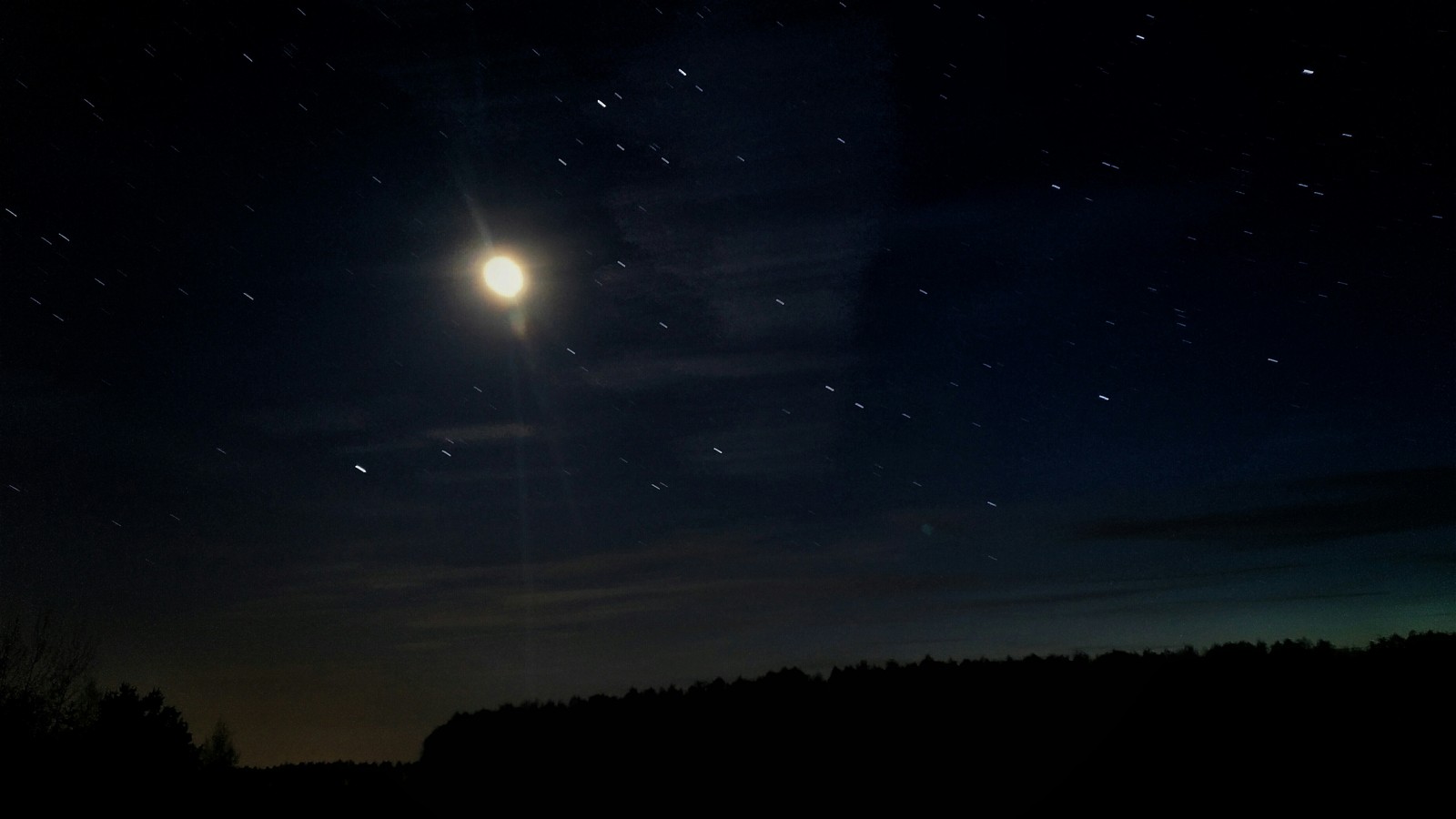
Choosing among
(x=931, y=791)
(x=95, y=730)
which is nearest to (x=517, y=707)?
(x=931, y=791)

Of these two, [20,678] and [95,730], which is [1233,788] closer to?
[95,730]

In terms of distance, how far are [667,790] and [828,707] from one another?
4.62 meters

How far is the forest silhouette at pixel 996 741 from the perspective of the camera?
296 inches

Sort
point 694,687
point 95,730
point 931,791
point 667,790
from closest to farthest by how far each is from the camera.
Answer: point 931,791
point 667,790
point 694,687
point 95,730

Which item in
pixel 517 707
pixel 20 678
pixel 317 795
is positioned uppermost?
pixel 20 678

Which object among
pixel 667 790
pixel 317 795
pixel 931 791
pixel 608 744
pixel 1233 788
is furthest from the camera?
pixel 317 795

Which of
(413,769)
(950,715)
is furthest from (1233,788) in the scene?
(413,769)

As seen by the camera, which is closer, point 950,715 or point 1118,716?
point 1118,716

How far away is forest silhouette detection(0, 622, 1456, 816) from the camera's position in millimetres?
7523

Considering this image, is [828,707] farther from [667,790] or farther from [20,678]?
[20,678]

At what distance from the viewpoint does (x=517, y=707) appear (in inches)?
984

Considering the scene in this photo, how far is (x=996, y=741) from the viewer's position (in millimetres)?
11484

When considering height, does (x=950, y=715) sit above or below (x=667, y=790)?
above

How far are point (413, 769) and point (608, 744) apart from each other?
1157 centimetres
